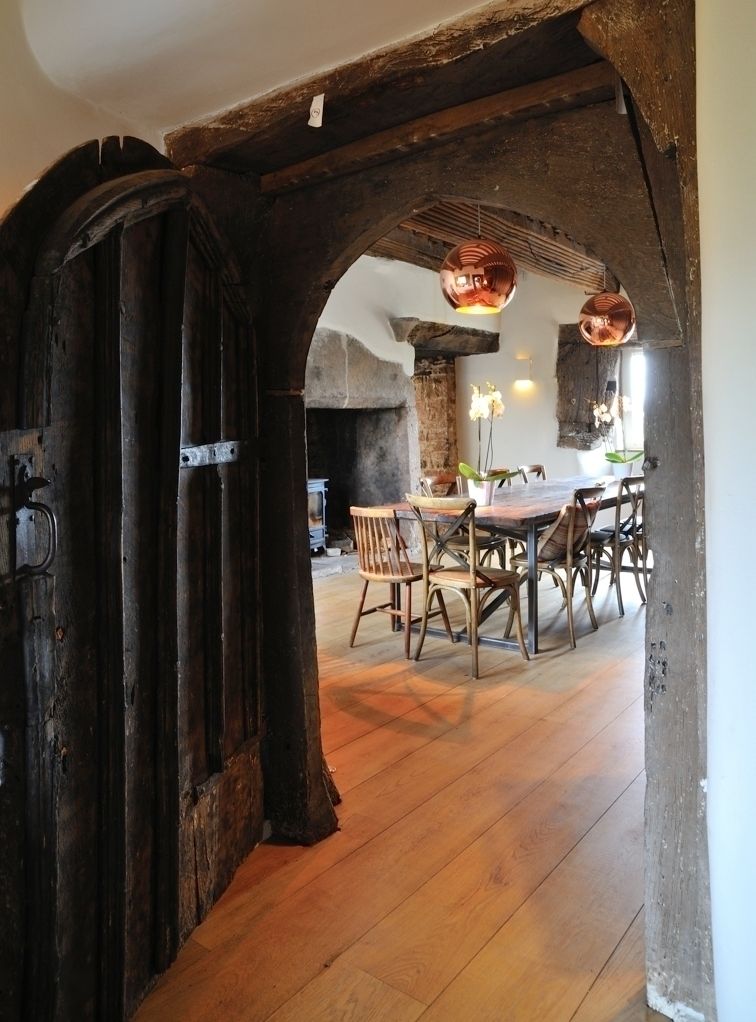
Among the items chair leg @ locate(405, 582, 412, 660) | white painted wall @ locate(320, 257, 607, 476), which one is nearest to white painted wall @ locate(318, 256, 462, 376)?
white painted wall @ locate(320, 257, 607, 476)

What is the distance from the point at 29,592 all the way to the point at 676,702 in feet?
4.37

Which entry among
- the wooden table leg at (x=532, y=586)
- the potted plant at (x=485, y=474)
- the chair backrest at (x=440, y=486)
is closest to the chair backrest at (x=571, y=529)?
the wooden table leg at (x=532, y=586)

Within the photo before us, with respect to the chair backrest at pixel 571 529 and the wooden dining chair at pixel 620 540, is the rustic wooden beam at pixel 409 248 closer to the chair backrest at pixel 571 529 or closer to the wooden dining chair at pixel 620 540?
the wooden dining chair at pixel 620 540

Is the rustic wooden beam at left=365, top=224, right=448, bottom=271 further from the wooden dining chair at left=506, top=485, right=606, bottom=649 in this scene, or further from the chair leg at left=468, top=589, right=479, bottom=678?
the chair leg at left=468, top=589, right=479, bottom=678

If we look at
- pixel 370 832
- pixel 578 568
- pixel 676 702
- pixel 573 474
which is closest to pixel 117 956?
pixel 370 832

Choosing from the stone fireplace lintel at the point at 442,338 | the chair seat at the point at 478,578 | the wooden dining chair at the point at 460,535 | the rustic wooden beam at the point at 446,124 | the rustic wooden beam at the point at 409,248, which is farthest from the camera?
the stone fireplace lintel at the point at 442,338

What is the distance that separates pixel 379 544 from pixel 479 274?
1583mm

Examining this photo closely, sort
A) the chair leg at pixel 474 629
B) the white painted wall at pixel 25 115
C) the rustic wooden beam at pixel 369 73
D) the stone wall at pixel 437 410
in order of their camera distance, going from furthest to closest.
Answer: the stone wall at pixel 437 410, the chair leg at pixel 474 629, the white painted wall at pixel 25 115, the rustic wooden beam at pixel 369 73

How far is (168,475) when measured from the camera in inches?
63.8

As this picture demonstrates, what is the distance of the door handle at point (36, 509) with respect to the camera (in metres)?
1.25

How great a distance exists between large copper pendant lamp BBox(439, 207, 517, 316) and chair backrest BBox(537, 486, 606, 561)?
1281 millimetres

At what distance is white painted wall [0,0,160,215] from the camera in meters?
1.67

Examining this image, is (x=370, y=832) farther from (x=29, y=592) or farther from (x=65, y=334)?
(x=65, y=334)

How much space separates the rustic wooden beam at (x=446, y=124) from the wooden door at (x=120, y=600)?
15.7 inches
